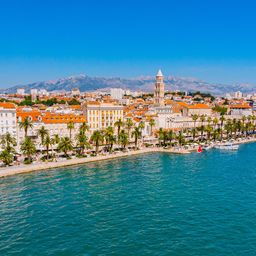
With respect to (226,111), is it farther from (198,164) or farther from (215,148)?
(198,164)

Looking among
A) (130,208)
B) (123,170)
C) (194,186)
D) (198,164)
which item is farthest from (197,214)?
(198,164)

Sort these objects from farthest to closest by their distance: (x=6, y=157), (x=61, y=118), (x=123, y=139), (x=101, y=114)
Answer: (x=101, y=114) < (x=61, y=118) < (x=123, y=139) < (x=6, y=157)

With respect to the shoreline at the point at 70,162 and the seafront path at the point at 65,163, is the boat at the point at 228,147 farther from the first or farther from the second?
the seafront path at the point at 65,163

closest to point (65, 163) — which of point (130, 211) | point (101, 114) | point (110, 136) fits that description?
point (110, 136)

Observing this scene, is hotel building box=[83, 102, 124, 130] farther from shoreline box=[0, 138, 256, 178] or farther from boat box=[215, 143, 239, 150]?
boat box=[215, 143, 239, 150]

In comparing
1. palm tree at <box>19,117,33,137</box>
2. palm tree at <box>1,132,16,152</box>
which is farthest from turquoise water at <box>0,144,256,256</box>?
palm tree at <box>19,117,33,137</box>

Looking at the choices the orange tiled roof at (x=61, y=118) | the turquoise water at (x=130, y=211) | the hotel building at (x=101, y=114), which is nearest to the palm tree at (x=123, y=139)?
the hotel building at (x=101, y=114)

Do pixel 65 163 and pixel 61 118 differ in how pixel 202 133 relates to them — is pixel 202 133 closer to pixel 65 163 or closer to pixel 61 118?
pixel 61 118

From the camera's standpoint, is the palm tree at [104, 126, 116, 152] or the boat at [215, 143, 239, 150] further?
the boat at [215, 143, 239, 150]
